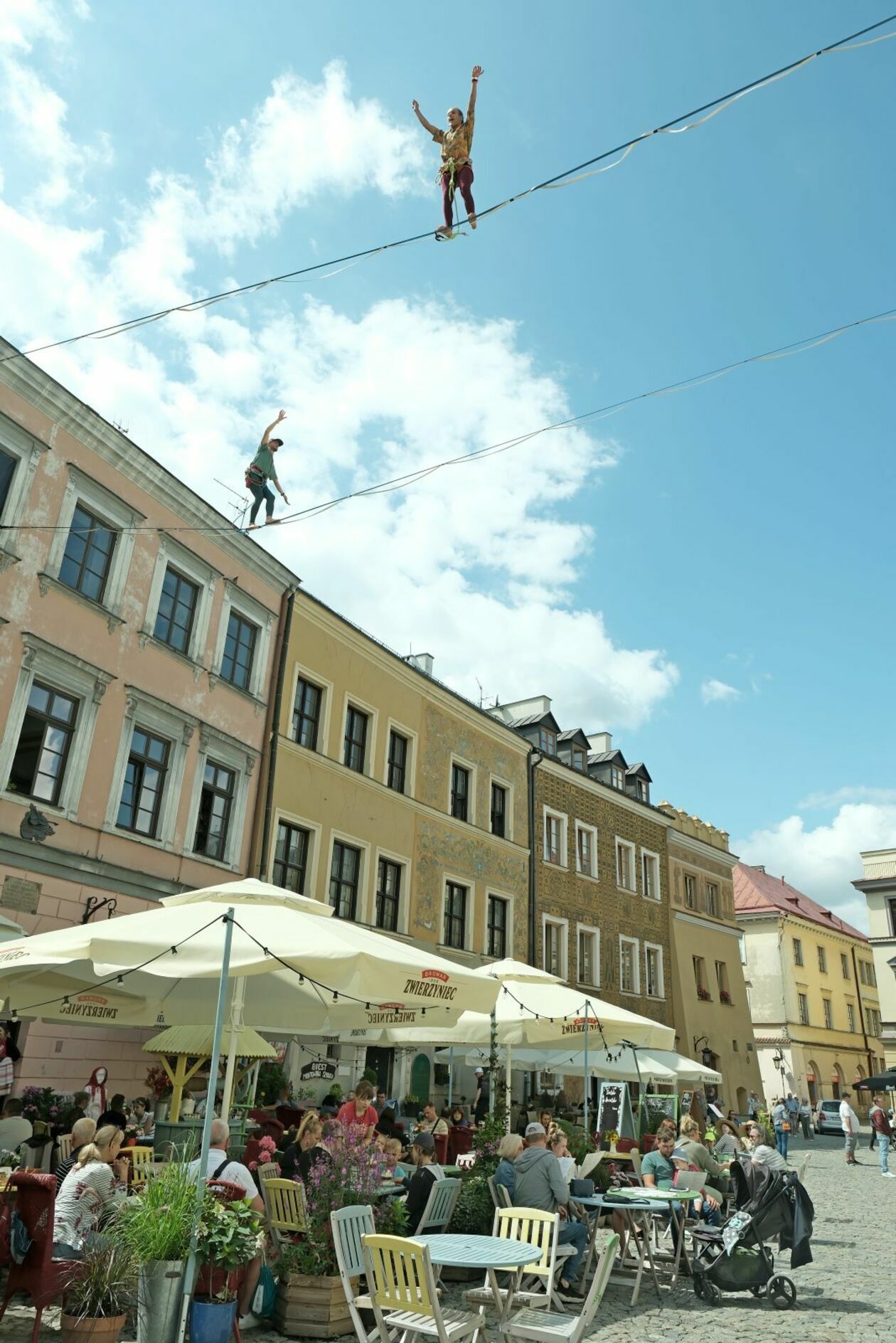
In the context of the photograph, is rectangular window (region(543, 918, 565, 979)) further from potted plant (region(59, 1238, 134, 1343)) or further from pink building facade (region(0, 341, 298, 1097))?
potted plant (region(59, 1238, 134, 1343))

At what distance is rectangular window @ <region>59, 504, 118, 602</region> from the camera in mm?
15609

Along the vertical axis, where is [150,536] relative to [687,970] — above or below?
above

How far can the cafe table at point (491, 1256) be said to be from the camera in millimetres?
5867

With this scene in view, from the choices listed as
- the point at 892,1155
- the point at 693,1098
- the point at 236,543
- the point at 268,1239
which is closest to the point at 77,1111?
the point at 268,1239

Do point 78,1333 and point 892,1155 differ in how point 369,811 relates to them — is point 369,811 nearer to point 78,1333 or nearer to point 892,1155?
point 78,1333

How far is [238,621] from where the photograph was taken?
1930cm

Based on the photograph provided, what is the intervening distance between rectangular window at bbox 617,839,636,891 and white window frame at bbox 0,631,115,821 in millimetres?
20070

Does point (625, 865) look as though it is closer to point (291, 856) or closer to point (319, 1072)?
point (319, 1072)

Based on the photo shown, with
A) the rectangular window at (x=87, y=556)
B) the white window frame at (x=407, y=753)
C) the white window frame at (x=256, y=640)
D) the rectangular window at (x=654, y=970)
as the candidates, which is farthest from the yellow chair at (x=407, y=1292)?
the rectangular window at (x=654, y=970)

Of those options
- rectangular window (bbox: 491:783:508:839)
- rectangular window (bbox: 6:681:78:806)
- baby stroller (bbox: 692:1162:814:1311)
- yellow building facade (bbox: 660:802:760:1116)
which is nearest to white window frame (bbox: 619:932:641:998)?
yellow building facade (bbox: 660:802:760:1116)

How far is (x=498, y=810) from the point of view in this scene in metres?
27.0

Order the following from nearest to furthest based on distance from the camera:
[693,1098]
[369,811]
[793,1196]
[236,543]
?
[793,1196], [236,543], [369,811], [693,1098]

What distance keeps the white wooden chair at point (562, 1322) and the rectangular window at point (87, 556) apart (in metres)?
12.5

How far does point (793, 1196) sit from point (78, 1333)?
6045mm
